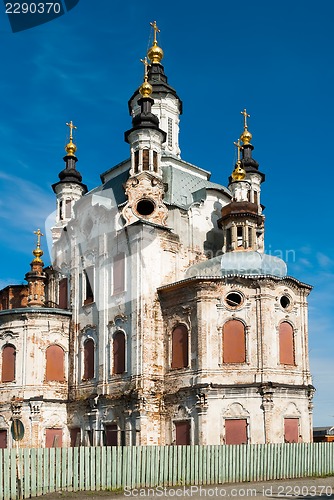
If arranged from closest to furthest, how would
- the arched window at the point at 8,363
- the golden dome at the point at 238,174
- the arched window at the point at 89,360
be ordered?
the arched window at the point at 89,360, the arched window at the point at 8,363, the golden dome at the point at 238,174

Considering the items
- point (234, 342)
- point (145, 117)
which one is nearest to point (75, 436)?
point (234, 342)

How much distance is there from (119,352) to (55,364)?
17.4 ft

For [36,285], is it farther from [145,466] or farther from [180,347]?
[145,466]

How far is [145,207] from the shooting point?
125 ft

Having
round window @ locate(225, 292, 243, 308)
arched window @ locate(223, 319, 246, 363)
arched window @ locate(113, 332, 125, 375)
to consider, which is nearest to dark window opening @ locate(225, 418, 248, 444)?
arched window @ locate(223, 319, 246, 363)

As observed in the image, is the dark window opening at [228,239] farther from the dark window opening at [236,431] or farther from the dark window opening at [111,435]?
the dark window opening at [111,435]

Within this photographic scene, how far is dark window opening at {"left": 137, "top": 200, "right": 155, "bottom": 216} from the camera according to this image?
38.0 metres

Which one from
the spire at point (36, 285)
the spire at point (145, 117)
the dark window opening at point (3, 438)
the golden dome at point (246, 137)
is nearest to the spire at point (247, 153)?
the golden dome at point (246, 137)

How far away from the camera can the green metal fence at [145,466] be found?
864 inches

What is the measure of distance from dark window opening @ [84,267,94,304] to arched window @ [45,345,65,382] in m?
3.32

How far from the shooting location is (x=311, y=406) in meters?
34.7

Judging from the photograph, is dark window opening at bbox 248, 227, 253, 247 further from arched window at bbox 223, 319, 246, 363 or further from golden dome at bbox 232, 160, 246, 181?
arched window at bbox 223, 319, 246, 363

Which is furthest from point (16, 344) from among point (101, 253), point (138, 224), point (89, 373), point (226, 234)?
point (226, 234)

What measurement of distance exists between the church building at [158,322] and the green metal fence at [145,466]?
16.2 feet
